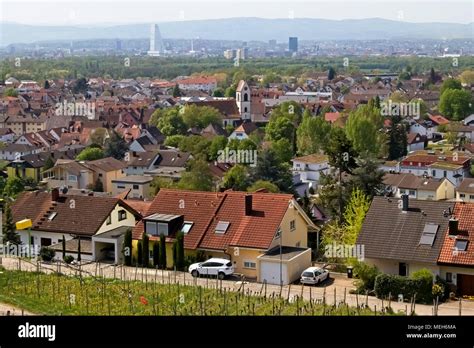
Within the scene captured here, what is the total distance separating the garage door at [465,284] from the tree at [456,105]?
2703cm

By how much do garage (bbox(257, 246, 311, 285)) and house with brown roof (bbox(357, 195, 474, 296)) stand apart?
78 cm

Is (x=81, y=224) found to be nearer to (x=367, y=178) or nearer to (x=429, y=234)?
(x=429, y=234)

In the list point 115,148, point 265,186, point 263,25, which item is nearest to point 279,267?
point 265,186

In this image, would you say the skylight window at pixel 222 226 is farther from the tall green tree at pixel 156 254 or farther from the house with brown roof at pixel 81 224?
the house with brown roof at pixel 81 224

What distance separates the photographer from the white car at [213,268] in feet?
27.9

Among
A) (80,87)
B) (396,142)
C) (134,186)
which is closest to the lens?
(134,186)

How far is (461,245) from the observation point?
319 inches

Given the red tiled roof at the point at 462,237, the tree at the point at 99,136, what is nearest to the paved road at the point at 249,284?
the red tiled roof at the point at 462,237

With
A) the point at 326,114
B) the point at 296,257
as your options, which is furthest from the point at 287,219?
the point at 326,114

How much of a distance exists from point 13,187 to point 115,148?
5.95 m

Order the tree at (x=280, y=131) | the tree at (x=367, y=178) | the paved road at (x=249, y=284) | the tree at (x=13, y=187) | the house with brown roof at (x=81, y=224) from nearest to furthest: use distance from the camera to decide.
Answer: the paved road at (x=249, y=284), the house with brown roof at (x=81, y=224), the tree at (x=367, y=178), the tree at (x=13, y=187), the tree at (x=280, y=131)

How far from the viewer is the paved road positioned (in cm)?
727

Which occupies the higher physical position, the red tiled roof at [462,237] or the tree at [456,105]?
the red tiled roof at [462,237]

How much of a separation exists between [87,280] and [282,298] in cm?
224
